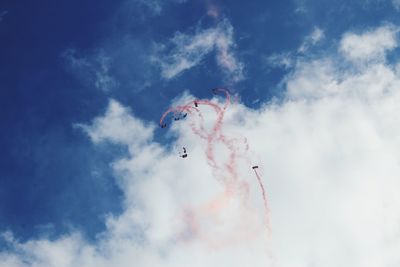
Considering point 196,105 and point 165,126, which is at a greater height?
point 196,105

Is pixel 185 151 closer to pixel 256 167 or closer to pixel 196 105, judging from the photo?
pixel 196 105

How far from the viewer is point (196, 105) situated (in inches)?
3465

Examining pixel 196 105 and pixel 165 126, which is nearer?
pixel 165 126

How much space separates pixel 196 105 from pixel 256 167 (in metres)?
31.0

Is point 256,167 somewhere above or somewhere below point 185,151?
below

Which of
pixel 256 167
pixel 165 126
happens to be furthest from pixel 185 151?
pixel 256 167

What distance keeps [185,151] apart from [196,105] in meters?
17.3

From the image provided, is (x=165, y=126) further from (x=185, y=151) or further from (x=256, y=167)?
(x=256, y=167)

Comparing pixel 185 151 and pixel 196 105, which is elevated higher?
pixel 196 105

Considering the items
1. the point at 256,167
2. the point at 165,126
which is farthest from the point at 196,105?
the point at 256,167

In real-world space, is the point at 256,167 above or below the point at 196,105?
below

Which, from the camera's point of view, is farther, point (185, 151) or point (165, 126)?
point (185, 151)

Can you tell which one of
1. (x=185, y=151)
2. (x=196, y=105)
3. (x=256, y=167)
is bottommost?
(x=256, y=167)

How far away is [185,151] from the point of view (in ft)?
289
